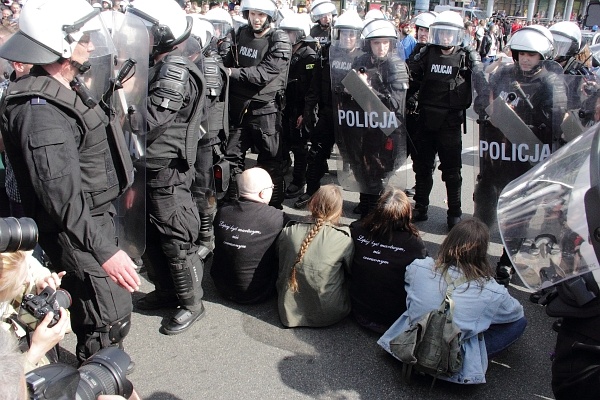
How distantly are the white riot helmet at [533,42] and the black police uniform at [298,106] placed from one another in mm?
Result: 2214

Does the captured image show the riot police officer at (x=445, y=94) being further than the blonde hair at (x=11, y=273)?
Yes

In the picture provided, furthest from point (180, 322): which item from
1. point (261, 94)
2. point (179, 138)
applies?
point (261, 94)

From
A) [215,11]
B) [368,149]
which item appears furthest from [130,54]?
[215,11]

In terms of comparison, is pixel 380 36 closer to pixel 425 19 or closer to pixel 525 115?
pixel 525 115

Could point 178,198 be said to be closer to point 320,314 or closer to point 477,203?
point 320,314

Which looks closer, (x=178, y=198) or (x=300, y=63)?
(x=178, y=198)

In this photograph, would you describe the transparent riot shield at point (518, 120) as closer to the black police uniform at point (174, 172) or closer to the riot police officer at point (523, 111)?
the riot police officer at point (523, 111)

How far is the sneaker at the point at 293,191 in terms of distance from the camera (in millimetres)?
5695

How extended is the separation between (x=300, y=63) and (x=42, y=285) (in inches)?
156

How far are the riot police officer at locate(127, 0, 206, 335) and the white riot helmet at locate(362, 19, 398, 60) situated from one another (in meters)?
1.57

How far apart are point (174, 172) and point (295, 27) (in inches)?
129

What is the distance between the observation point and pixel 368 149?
468 centimetres

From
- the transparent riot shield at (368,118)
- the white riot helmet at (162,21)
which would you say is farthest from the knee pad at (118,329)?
the transparent riot shield at (368,118)

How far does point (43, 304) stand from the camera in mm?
2115
